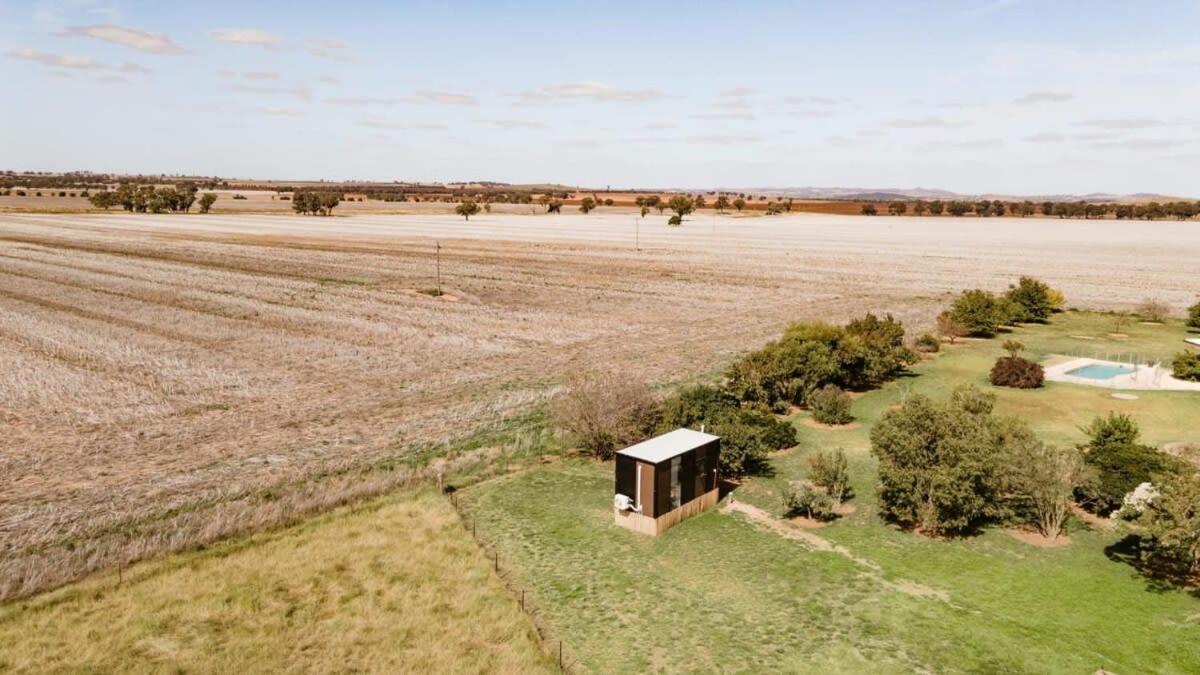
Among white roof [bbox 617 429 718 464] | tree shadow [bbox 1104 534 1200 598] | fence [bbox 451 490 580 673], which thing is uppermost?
white roof [bbox 617 429 718 464]

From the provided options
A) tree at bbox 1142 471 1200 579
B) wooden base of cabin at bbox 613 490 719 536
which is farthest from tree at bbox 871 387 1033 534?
wooden base of cabin at bbox 613 490 719 536

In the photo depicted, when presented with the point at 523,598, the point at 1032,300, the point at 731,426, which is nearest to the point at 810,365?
the point at 731,426

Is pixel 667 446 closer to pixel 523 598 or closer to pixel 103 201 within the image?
pixel 523 598

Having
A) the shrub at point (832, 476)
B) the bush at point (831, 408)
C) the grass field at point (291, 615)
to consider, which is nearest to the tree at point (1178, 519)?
the shrub at point (832, 476)

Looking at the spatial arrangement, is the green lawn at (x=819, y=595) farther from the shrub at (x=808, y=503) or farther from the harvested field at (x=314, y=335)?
the harvested field at (x=314, y=335)

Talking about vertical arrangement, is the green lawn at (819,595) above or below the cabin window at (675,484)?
below

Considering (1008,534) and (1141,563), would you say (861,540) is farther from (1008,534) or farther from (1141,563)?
(1141,563)

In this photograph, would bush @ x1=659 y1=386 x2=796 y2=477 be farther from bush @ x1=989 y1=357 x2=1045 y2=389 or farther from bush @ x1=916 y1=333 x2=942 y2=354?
bush @ x1=916 y1=333 x2=942 y2=354
